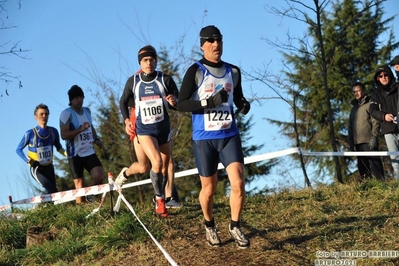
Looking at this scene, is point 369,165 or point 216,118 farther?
point 369,165

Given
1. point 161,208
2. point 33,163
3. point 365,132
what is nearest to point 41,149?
point 33,163

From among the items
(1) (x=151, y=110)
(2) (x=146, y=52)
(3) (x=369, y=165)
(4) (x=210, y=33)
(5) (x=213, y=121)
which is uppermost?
(2) (x=146, y=52)

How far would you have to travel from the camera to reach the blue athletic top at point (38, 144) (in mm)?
11133

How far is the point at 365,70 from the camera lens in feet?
91.1

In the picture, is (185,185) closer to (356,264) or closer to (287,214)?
(287,214)

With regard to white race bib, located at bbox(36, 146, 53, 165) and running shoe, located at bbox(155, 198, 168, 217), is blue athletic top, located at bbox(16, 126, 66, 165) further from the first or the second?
running shoe, located at bbox(155, 198, 168, 217)

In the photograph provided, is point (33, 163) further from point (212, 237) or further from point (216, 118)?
point (216, 118)

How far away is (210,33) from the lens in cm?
669

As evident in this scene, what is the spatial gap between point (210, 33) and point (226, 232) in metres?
2.40

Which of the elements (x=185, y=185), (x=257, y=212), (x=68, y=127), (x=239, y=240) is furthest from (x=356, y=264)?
(x=185, y=185)

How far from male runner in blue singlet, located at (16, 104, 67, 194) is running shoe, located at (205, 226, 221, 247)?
198 inches

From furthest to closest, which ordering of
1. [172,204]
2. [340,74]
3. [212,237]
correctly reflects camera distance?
1. [340,74]
2. [172,204]
3. [212,237]

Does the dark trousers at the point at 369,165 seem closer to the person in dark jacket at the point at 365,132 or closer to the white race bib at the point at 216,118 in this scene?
the person in dark jacket at the point at 365,132

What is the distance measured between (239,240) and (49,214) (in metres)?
3.83
